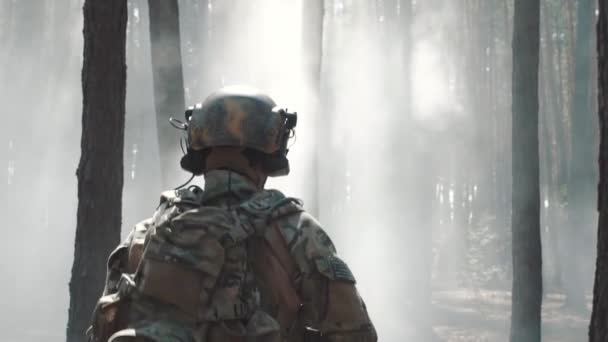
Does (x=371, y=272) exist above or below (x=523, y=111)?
below

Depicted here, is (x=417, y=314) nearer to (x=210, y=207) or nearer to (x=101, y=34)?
(x=101, y=34)

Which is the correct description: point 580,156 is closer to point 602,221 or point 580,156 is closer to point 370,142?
point 370,142

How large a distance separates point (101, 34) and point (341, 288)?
4.60 metres

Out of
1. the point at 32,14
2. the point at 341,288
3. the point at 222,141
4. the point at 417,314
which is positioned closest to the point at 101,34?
the point at 222,141

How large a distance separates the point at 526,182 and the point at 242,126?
9309 millimetres

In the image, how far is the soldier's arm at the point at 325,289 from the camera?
282 centimetres

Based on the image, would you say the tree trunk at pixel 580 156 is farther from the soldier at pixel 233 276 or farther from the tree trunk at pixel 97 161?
the soldier at pixel 233 276

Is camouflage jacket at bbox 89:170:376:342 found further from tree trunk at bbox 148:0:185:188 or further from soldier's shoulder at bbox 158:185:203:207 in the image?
tree trunk at bbox 148:0:185:188

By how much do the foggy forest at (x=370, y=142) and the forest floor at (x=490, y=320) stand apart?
Answer: 11 cm

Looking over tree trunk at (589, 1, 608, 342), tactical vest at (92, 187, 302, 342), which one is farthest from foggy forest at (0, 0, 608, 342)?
tactical vest at (92, 187, 302, 342)

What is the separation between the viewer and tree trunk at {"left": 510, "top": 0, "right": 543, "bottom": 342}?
11.3 metres

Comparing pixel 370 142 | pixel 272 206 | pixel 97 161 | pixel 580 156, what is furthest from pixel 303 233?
pixel 370 142

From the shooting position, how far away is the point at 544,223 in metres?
44.5

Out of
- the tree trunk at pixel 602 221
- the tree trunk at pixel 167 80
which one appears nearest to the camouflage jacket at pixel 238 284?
the tree trunk at pixel 602 221
